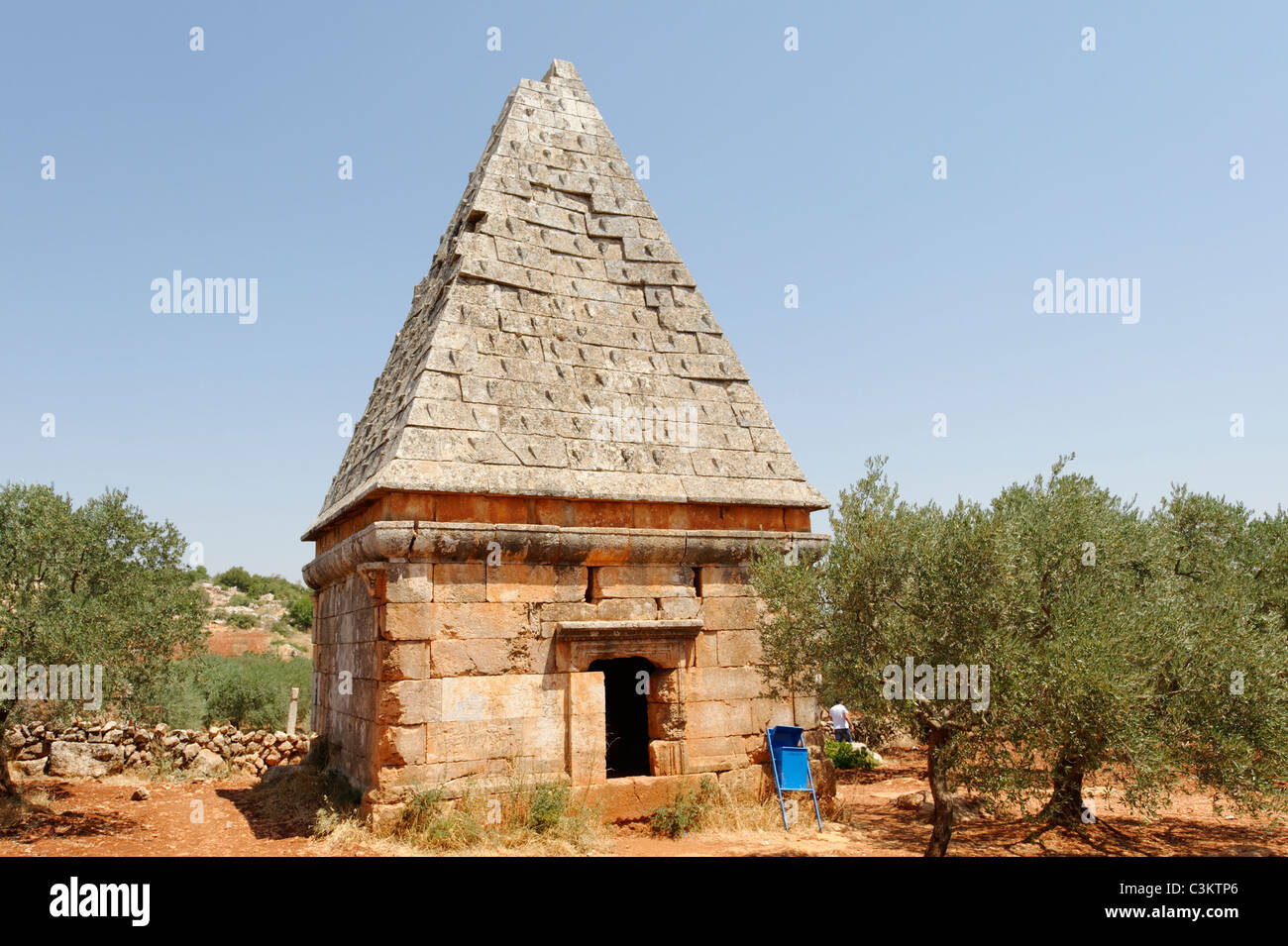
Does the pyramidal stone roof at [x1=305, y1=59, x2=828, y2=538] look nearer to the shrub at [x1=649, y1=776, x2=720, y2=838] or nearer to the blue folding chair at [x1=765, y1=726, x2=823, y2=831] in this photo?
the blue folding chair at [x1=765, y1=726, x2=823, y2=831]

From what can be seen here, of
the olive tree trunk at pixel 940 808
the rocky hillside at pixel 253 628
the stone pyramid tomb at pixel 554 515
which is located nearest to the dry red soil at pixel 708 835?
the stone pyramid tomb at pixel 554 515

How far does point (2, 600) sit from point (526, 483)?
18.5 ft

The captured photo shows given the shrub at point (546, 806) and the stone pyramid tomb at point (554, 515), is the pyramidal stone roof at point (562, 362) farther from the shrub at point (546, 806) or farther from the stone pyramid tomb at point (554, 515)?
the shrub at point (546, 806)

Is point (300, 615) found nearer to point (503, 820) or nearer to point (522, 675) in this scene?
point (522, 675)

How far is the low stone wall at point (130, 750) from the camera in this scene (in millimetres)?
12297

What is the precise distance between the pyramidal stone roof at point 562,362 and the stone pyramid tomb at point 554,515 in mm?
27

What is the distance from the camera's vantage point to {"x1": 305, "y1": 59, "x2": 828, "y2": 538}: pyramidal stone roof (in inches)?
350

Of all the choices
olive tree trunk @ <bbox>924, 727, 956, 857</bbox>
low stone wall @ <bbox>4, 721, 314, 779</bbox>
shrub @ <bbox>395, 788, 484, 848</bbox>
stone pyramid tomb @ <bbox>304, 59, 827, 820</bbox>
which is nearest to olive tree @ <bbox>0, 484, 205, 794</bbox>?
stone pyramid tomb @ <bbox>304, 59, 827, 820</bbox>

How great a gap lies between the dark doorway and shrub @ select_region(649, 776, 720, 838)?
6.29 ft

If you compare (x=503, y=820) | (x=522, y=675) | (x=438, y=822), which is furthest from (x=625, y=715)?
(x=438, y=822)

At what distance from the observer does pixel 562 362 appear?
9.77 meters

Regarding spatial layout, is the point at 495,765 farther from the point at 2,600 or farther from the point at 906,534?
the point at 2,600

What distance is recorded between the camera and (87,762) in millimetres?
12328

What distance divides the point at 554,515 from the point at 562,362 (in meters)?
1.84
